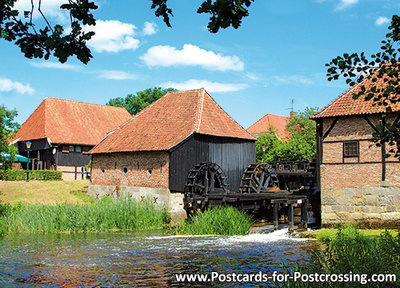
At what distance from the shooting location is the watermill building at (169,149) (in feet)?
68.7

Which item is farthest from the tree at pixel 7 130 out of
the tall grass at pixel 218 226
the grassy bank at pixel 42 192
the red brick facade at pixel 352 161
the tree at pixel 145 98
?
the tree at pixel 145 98

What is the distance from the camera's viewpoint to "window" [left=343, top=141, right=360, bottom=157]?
16.1 meters

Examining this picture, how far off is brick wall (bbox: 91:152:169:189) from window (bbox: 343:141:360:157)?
8.43 metres

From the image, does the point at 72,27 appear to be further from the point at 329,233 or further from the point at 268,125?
the point at 268,125

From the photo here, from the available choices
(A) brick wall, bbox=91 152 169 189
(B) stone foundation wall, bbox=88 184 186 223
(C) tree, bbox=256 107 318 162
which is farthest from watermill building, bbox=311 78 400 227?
(C) tree, bbox=256 107 318 162

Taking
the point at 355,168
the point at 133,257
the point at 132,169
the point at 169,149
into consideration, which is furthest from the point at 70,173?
the point at 355,168

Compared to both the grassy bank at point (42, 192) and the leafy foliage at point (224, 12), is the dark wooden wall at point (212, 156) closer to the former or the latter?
the grassy bank at point (42, 192)

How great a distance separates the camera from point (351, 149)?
16.2 meters

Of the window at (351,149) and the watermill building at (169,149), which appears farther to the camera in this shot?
the watermill building at (169,149)

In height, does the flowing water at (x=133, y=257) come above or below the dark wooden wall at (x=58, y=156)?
below

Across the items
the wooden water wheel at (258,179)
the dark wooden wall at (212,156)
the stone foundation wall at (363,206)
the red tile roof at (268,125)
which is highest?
the red tile roof at (268,125)

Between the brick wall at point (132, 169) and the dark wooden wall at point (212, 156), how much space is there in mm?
531

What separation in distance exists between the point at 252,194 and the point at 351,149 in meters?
5.23

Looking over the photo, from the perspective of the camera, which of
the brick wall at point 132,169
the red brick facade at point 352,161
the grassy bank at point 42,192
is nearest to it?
the red brick facade at point 352,161
